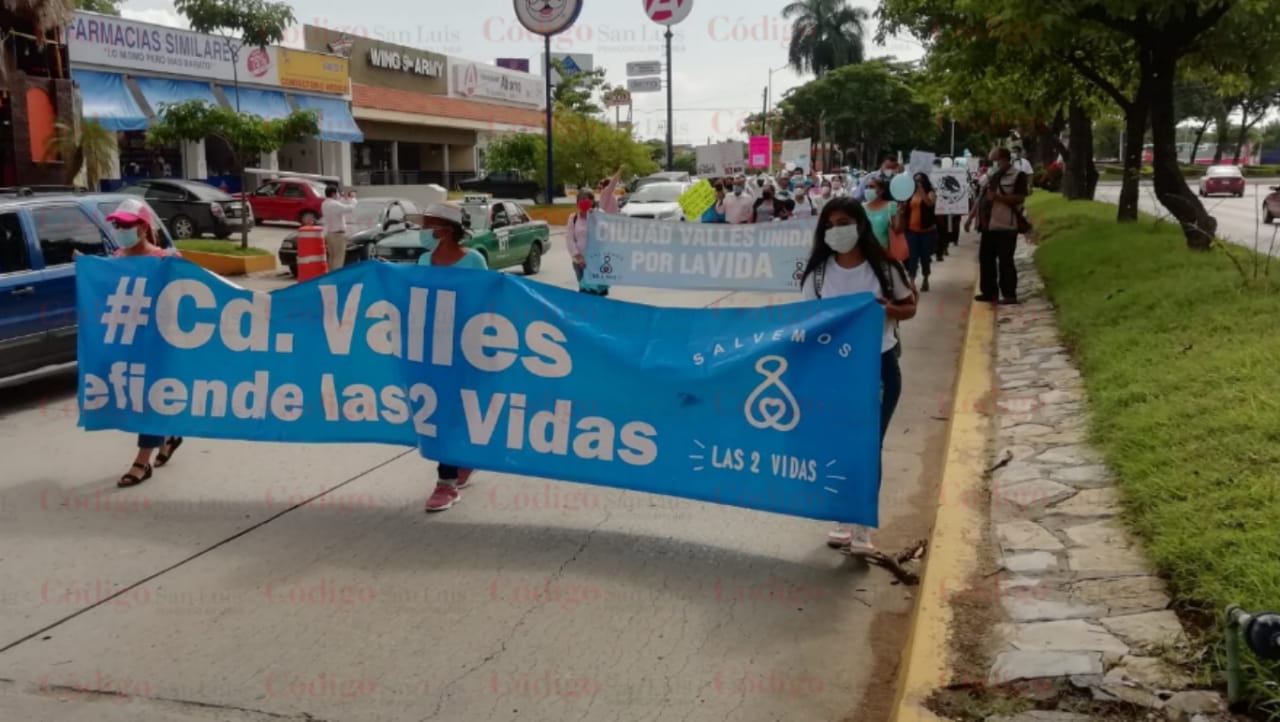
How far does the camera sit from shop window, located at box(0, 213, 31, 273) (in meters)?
9.27

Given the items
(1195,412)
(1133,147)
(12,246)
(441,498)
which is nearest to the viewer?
(1195,412)

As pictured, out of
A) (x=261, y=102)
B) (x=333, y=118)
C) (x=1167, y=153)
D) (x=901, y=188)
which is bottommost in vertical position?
(x=901, y=188)

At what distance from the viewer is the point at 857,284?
5.66m

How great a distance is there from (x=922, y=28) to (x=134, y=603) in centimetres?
1779

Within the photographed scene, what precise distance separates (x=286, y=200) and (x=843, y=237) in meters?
28.3

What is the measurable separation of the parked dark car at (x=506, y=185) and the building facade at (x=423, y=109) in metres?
3.10

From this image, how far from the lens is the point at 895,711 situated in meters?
3.78

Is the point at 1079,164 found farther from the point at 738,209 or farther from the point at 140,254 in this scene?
the point at 140,254

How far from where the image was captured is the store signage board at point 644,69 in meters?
57.4

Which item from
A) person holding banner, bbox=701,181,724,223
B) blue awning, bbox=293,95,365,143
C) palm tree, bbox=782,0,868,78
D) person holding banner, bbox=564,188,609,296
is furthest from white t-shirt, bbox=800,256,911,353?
palm tree, bbox=782,0,868,78

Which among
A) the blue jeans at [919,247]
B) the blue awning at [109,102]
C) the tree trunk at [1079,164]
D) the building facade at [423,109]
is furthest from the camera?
the building facade at [423,109]

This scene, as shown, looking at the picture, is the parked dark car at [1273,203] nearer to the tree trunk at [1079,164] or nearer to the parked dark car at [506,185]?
the tree trunk at [1079,164]

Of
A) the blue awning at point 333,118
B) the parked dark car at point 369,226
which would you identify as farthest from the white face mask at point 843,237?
the blue awning at point 333,118

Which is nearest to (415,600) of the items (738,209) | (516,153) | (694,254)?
(694,254)
